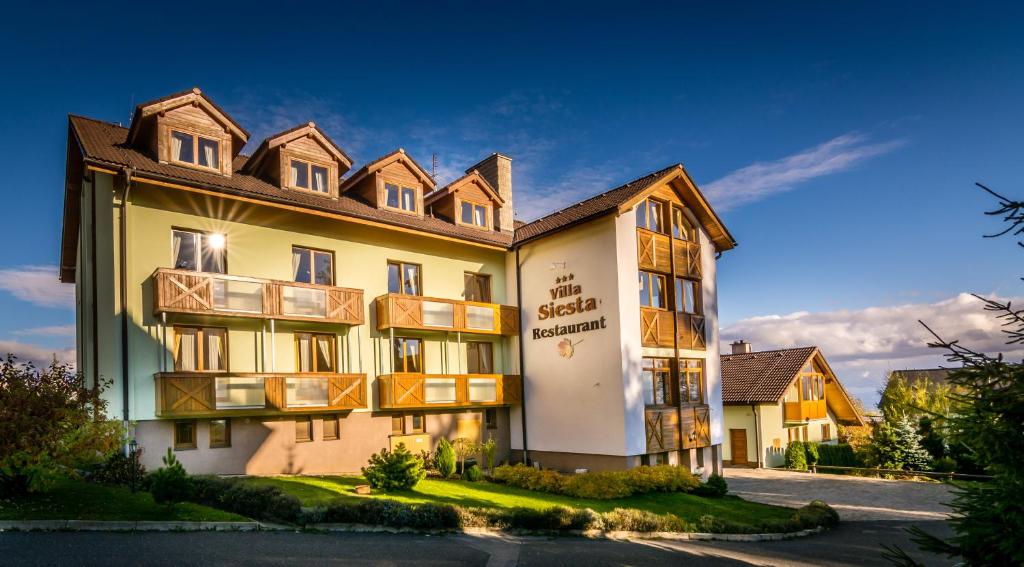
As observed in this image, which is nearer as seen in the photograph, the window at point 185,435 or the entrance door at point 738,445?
the window at point 185,435

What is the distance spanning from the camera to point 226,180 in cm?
2083

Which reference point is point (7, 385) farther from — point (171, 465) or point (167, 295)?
point (167, 295)

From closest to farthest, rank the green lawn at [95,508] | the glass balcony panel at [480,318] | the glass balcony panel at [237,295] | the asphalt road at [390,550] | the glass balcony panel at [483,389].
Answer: the asphalt road at [390,550] < the green lawn at [95,508] < the glass balcony panel at [237,295] < the glass balcony panel at [483,389] < the glass balcony panel at [480,318]

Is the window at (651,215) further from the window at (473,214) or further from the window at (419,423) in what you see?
the window at (419,423)

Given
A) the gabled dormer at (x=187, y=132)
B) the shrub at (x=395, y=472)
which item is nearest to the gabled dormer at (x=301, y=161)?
the gabled dormer at (x=187, y=132)

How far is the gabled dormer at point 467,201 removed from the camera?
2658cm

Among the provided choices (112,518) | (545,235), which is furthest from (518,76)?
(112,518)

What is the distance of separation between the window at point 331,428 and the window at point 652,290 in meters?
11.3

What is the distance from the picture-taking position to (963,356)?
641 cm

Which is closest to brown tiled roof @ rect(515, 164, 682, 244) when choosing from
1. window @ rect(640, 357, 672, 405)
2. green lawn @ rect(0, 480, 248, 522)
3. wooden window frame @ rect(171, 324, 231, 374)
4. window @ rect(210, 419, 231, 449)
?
window @ rect(640, 357, 672, 405)

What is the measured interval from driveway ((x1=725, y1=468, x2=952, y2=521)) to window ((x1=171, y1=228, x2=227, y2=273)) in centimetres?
1978

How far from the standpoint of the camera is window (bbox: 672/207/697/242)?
2666 cm

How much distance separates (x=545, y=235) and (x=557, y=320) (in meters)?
3.27

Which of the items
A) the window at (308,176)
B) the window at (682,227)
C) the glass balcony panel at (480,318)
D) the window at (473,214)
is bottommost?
the glass balcony panel at (480,318)
